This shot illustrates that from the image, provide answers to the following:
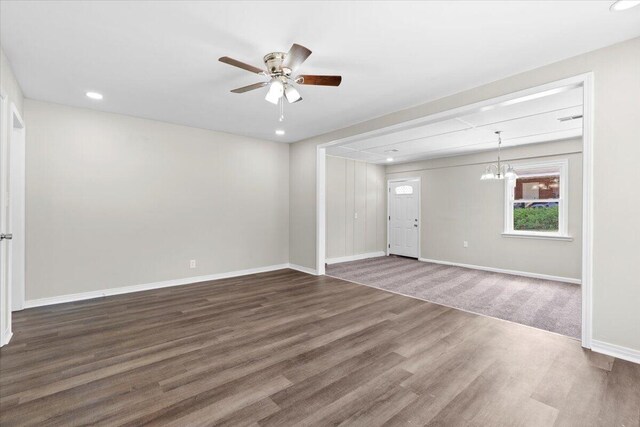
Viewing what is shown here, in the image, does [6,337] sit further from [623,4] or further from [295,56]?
[623,4]

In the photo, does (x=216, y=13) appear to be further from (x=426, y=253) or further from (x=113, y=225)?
(x=426, y=253)

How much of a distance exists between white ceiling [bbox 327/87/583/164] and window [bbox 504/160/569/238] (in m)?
0.63

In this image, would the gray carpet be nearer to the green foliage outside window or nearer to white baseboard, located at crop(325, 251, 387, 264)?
white baseboard, located at crop(325, 251, 387, 264)

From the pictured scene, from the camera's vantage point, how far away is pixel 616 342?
2512mm

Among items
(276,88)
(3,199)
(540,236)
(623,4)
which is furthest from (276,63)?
(540,236)

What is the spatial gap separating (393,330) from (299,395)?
1.42m

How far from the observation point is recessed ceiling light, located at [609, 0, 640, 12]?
1.95 meters

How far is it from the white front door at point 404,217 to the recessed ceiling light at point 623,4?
5.60 meters

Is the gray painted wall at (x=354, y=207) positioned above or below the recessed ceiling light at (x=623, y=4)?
below

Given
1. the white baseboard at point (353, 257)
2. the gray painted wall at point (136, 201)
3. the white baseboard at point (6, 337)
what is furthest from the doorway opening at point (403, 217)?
the white baseboard at point (6, 337)

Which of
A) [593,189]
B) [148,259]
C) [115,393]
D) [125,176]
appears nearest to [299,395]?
[115,393]

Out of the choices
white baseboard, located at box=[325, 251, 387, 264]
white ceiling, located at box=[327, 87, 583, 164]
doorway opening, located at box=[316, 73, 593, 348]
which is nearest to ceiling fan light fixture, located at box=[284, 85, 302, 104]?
doorway opening, located at box=[316, 73, 593, 348]

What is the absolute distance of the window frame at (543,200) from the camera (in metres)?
5.34

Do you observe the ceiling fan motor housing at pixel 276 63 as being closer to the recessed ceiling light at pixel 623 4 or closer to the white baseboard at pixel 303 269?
the recessed ceiling light at pixel 623 4
